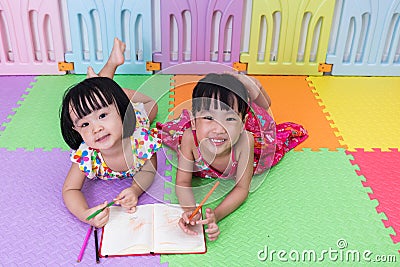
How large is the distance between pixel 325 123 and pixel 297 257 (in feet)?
2.12

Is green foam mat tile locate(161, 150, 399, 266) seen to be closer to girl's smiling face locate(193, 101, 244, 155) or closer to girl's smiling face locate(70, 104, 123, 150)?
girl's smiling face locate(193, 101, 244, 155)

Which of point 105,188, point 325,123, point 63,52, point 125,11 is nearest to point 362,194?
Result: point 325,123

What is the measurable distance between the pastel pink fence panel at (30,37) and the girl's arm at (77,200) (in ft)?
2.49

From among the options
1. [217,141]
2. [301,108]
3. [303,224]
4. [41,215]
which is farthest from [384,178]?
[41,215]

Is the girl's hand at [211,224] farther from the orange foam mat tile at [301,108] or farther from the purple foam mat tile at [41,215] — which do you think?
the orange foam mat tile at [301,108]

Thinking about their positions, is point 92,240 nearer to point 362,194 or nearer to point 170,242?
point 170,242

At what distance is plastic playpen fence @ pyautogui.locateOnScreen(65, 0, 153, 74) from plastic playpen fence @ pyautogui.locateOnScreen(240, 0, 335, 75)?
→ 410 millimetres

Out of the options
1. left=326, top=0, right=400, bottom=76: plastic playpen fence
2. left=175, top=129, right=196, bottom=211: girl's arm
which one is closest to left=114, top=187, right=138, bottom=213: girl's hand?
left=175, top=129, right=196, bottom=211: girl's arm

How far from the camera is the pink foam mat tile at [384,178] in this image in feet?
3.97

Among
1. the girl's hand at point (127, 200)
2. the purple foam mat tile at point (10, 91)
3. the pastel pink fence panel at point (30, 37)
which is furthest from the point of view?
the pastel pink fence panel at point (30, 37)

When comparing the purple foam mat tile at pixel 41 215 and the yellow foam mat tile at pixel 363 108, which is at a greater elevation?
the yellow foam mat tile at pixel 363 108

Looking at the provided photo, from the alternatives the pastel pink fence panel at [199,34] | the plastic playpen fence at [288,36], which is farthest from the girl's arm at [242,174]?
the plastic playpen fence at [288,36]

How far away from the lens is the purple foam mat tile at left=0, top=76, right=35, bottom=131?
1.62 metres

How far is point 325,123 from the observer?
1.60 meters
